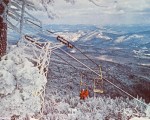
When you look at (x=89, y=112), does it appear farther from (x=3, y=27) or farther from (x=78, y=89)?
(x=78, y=89)

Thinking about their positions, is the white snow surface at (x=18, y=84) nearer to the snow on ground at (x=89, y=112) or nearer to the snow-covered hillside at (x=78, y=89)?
the snow-covered hillside at (x=78, y=89)

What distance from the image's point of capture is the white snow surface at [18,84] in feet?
25.4

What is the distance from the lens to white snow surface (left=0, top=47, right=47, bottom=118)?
7.74 meters

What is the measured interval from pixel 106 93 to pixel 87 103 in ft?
30.5

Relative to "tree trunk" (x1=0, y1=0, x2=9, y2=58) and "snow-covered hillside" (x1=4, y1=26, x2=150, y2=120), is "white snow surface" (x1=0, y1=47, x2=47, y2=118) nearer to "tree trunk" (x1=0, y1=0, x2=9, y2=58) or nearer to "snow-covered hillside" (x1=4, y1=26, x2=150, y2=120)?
"snow-covered hillside" (x1=4, y1=26, x2=150, y2=120)

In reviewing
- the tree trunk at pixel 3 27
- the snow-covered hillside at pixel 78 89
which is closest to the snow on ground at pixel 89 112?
the snow-covered hillside at pixel 78 89

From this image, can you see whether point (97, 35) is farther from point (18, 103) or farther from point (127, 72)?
point (18, 103)

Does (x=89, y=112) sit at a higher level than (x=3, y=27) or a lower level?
lower

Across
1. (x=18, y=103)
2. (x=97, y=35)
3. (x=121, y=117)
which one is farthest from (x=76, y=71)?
(x=97, y=35)

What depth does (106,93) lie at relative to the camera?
24.6m

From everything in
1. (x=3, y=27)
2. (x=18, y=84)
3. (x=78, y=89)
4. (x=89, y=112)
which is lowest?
(x=78, y=89)

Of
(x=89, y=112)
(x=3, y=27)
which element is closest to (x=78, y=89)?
(x=89, y=112)

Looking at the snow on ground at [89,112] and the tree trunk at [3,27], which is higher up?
the tree trunk at [3,27]

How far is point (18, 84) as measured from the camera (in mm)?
7898
